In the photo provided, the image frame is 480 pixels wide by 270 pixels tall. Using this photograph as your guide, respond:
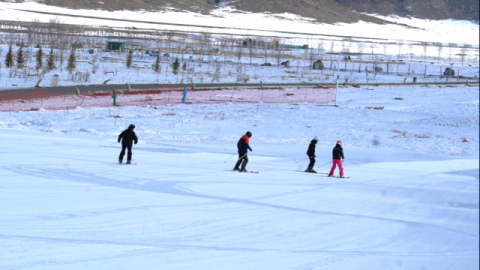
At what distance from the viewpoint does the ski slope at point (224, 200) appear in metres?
8.47

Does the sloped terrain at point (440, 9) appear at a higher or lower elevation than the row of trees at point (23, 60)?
higher

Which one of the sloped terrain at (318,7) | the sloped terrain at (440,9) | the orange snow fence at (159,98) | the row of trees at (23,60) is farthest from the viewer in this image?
the row of trees at (23,60)

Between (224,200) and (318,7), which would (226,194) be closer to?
(224,200)

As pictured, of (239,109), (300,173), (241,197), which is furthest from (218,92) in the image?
(241,197)

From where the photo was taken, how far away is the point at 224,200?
41.8 ft

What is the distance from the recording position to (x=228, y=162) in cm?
1934

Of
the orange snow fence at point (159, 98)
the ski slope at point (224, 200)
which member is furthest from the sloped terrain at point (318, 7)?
the orange snow fence at point (159, 98)

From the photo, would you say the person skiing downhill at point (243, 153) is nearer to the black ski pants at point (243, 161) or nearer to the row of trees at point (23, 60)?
the black ski pants at point (243, 161)

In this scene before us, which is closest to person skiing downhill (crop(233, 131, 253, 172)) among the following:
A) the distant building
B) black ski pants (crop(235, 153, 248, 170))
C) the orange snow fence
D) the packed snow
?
black ski pants (crop(235, 153, 248, 170))

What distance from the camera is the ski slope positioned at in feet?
27.8

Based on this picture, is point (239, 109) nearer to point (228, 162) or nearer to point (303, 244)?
point (228, 162)

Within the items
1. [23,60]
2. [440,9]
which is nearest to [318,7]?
Result: [23,60]

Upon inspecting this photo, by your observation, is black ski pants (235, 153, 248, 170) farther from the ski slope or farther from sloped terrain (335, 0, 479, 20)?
sloped terrain (335, 0, 479, 20)

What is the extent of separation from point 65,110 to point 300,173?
16.3 m
